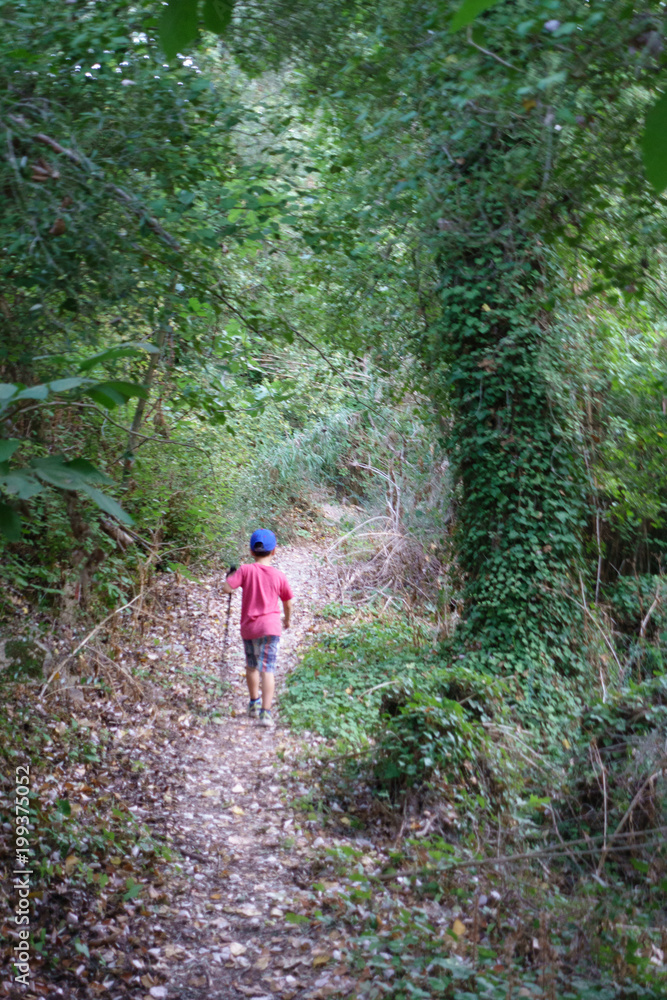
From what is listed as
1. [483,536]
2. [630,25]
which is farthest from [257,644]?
[630,25]

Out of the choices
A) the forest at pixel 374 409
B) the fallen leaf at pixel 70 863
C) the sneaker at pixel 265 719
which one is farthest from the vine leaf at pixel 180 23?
the sneaker at pixel 265 719

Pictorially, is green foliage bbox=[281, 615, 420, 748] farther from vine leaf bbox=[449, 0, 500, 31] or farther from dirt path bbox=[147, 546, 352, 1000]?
vine leaf bbox=[449, 0, 500, 31]

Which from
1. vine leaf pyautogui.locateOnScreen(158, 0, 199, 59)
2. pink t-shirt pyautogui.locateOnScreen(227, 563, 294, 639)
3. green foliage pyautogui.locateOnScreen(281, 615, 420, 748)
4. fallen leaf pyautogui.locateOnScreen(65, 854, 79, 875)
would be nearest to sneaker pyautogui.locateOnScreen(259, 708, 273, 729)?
green foliage pyautogui.locateOnScreen(281, 615, 420, 748)

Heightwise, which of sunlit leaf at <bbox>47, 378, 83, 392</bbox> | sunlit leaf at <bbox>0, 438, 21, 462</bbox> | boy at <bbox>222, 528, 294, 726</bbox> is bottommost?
boy at <bbox>222, 528, 294, 726</bbox>

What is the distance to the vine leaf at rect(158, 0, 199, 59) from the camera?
1483mm

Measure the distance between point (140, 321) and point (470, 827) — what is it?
378cm

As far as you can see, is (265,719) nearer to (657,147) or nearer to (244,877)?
(244,877)

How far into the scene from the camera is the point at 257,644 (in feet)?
23.4

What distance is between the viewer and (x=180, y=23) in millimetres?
1487

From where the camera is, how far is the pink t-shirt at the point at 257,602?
711 centimetres

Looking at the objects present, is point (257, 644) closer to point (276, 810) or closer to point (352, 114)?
point (276, 810)

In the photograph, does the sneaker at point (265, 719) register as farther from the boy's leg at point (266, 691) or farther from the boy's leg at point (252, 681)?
the boy's leg at point (252, 681)

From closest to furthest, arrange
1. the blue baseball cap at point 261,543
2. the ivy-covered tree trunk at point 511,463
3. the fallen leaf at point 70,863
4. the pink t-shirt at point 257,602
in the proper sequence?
the fallen leaf at point 70,863 < the ivy-covered tree trunk at point 511,463 < the pink t-shirt at point 257,602 < the blue baseball cap at point 261,543

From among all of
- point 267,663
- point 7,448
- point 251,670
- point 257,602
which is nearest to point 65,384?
point 7,448
